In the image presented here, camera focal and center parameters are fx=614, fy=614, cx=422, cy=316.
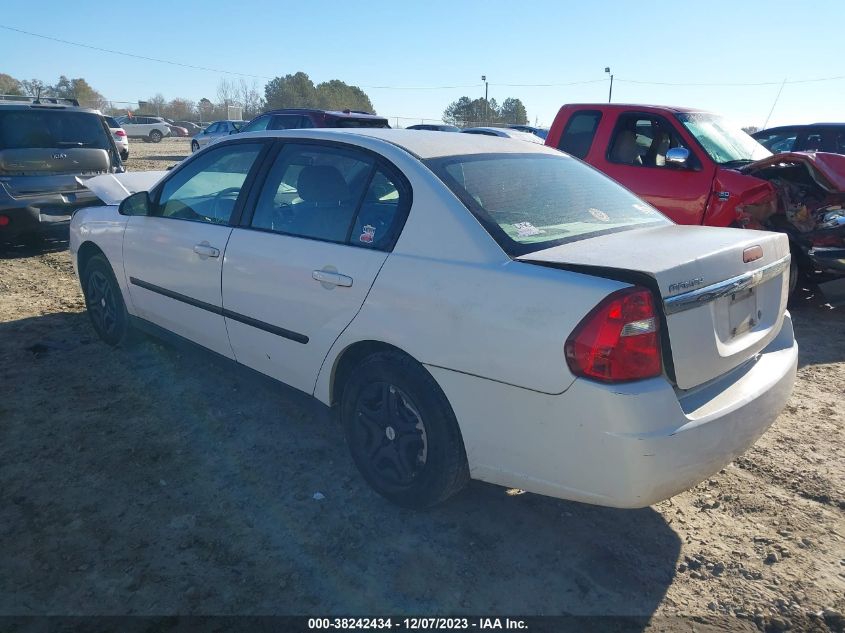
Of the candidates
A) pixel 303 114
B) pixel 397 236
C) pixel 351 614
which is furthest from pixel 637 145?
pixel 303 114

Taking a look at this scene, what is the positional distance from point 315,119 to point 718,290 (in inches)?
408

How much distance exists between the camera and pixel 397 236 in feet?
8.92

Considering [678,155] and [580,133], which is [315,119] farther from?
[678,155]

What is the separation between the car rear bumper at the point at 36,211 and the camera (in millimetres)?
7105

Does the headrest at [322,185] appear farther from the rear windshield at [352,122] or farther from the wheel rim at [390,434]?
the rear windshield at [352,122]

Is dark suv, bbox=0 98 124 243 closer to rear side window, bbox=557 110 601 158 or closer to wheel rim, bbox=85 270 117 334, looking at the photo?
wheel rim, bbox=85 270 117 334

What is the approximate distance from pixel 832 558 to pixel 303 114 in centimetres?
1112

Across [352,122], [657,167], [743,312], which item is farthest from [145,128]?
[743,312]

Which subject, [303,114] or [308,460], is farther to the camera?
[303,114]

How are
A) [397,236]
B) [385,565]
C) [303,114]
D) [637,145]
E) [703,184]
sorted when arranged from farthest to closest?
[303,114] < [637,145] < [703,184] < [397,236] < [385,565]

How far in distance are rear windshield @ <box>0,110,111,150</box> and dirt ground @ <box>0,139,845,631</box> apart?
483 centimetres

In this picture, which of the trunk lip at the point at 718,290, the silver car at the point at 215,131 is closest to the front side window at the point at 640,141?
the trunk lip at the point at 718,290

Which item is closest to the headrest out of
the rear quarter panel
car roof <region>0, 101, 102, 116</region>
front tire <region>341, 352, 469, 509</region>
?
front tire <region>341, 352, 469, 509</region>

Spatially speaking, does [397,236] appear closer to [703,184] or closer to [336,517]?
[336,517]
